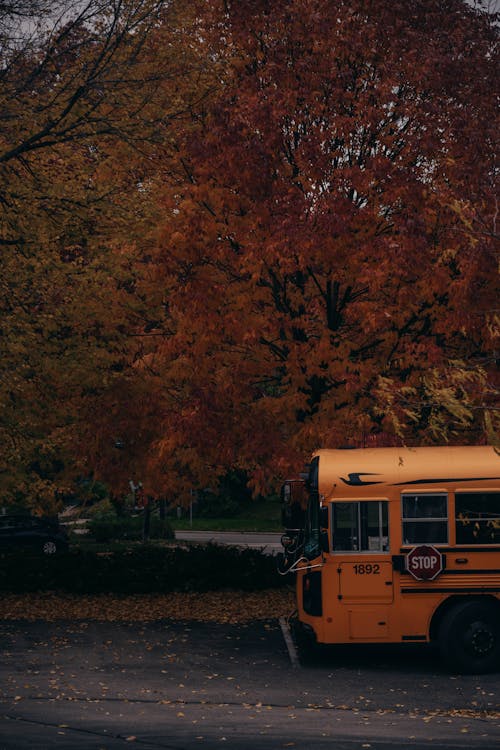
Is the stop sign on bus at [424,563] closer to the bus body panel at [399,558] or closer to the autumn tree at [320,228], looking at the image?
the bus body panel at [399,558]

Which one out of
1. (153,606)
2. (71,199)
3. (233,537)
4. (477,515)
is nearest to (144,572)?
(153,606)

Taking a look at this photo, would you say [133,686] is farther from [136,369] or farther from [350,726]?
[136,369]

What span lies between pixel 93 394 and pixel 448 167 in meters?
8.50

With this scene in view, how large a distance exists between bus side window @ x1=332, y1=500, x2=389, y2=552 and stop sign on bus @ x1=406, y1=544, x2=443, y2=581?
0.37 m

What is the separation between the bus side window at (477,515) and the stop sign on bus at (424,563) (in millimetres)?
372

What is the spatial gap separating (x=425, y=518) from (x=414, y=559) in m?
0.55

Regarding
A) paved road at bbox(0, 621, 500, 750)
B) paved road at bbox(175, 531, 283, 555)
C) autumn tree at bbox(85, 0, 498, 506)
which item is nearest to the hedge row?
autumn tree at bbox(85, 0, 498, 506)

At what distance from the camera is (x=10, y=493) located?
77.4 ft

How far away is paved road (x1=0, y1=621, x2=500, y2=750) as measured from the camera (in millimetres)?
10477

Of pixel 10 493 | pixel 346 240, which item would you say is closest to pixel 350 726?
pixel 346 240

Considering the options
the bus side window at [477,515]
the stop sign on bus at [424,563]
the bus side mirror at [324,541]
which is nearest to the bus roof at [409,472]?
the bus side window at [477,515]

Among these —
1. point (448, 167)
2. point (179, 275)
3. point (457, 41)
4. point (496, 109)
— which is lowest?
point (179, 275)

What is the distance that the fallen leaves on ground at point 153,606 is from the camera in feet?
62.0

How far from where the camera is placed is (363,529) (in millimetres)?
14312
